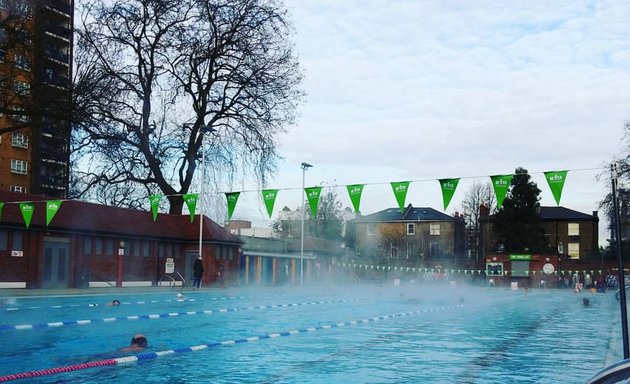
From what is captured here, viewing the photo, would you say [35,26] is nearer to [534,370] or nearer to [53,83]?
[53,83]

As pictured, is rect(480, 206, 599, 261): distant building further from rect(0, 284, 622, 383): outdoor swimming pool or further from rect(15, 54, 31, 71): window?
rect(15, 54, 31, 71): window

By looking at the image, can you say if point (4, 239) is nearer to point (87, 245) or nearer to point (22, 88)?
point (87, 245)

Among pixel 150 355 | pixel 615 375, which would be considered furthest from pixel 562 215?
pixel 615 375

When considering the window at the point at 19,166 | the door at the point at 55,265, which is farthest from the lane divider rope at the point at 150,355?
the window at the point at 19,166

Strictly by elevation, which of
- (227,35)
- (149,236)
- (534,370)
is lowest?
(534,370)

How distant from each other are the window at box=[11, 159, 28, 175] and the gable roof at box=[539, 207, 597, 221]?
207ft

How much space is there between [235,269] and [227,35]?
17.5 meters

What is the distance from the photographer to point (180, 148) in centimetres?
4447

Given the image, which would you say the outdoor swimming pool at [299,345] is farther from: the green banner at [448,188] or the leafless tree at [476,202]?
the leafless tree at [476,202]

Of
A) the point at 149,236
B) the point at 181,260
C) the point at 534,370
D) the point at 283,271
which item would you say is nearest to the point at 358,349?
the point at 534,370

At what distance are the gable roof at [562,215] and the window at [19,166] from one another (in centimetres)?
6310

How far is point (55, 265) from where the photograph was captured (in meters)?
36.8

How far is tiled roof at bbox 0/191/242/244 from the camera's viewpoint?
35.2 m

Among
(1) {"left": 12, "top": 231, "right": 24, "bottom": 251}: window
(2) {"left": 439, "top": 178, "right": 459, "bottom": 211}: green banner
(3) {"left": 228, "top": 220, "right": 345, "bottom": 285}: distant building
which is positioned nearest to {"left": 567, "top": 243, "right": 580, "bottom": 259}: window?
(3) {"left": 228, "top": 220, "right": 345, "bottom": 285}: distant building
